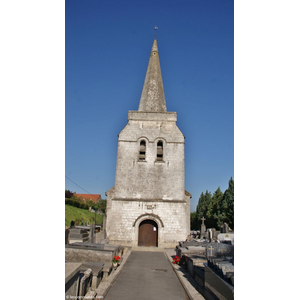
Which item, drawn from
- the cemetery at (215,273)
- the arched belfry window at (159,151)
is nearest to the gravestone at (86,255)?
the cemetery at (215,273)

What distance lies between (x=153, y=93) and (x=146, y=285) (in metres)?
18.2

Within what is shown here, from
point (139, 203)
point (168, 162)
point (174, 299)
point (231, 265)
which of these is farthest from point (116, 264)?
point (168, 162)

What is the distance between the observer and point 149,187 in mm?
20703

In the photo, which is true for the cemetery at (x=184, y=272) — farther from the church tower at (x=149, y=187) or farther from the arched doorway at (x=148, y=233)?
the arched doorway at (x=148, y=233)

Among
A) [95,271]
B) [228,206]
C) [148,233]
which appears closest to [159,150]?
[148,233]

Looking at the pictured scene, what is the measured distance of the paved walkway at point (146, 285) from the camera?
7410mm

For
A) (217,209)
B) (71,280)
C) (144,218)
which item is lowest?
(217,209)

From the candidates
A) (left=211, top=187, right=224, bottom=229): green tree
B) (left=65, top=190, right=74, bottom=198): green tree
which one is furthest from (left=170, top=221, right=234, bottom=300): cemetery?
(left=65, top=190, right=74, bottom=198): green tree

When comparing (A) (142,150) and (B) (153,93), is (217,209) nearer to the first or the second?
(A) (142,150)

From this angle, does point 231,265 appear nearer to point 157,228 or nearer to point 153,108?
point 157,228

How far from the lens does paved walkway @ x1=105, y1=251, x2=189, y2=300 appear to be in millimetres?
7410
